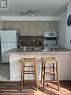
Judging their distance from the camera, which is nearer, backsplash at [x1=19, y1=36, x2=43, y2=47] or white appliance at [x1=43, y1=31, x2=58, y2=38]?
Answer: white appliance at [x1=43, y1=31, x2=58, y2=38]

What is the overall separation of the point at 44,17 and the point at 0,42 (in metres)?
2.32

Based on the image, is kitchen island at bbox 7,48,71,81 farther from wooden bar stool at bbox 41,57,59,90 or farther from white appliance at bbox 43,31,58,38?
white appliance at bbox 43,31,58,38

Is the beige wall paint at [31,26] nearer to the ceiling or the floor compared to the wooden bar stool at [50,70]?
nearer to the ceiling

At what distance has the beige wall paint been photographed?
318 inches

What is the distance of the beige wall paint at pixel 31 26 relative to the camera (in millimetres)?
8078

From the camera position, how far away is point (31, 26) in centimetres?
809

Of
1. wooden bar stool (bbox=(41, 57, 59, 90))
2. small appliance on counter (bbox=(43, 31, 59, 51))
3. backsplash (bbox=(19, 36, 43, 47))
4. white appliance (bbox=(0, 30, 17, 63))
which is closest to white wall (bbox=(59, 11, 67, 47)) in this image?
small appliance on counter (bbox=(43, 31, 59, 51))

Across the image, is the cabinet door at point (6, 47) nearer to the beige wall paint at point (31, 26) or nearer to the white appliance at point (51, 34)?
the beige wall paint at point (31, 26)

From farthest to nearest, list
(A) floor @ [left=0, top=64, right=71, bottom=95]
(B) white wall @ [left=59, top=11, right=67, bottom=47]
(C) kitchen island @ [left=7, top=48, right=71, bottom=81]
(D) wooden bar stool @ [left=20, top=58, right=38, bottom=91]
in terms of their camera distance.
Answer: (B) white wall @ [left=59, top=11, right=67, bottom=47] < (C) kitchen island @ [left=7, top=48, right=71, bottom=81] < (D) wooden bar stool @ [left=20, top=58, right=38, bottom=91] < (A) floor @ [left=0, top=64, right=71, bottom=95]

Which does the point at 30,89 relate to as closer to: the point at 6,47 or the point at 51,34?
the point at 6,47

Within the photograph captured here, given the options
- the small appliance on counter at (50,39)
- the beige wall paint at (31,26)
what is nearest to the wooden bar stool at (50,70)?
the small appliance on counter at (50,39)

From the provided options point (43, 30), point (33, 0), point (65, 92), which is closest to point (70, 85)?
point (65, 92)

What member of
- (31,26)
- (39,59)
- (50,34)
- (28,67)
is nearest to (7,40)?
(31,26)

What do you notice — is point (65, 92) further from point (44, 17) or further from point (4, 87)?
point (44, 17)
